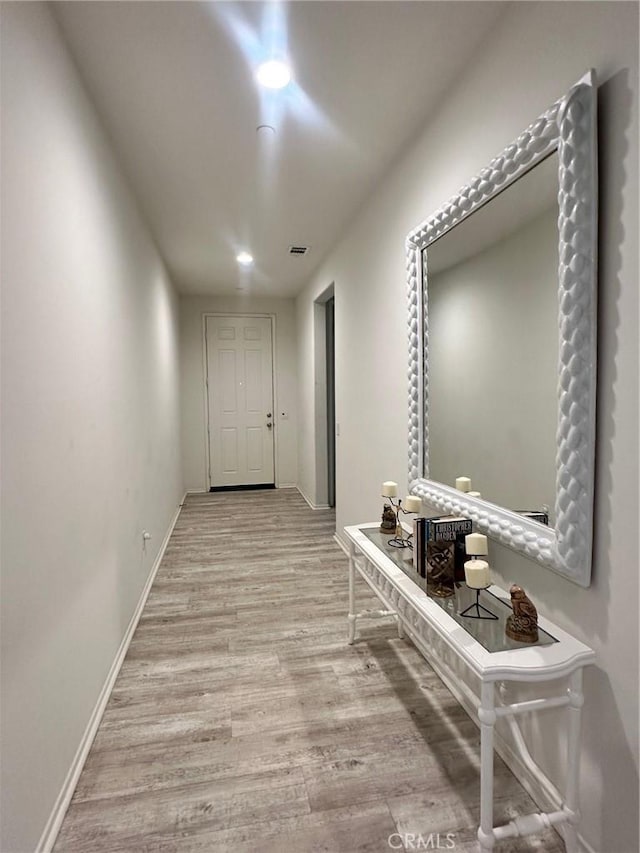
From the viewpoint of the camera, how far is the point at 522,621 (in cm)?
130

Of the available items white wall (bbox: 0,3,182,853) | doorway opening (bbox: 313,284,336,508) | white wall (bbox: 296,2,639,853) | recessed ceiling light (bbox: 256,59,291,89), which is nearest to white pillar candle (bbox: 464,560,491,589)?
white wall (bbox: 296,2,639,853)

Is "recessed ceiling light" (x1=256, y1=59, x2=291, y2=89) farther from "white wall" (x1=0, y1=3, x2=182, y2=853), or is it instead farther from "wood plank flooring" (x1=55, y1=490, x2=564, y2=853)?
"wood plank flooring" (x1=55, y1=490, x2=564, y2=853)

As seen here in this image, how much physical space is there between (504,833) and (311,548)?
2.72 meters

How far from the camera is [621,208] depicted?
112cm

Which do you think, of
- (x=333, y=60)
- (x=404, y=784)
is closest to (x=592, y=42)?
(x=333, y=60)

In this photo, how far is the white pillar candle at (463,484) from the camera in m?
1.83

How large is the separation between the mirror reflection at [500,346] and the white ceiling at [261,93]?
0.63 meters

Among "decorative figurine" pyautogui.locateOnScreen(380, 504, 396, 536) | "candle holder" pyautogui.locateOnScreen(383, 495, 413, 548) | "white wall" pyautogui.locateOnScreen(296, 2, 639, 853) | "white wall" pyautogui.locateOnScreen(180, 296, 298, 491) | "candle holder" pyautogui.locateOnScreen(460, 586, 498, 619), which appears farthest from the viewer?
"white wall" pyautogui.locateOnScreen(180, 296, 298, 491)

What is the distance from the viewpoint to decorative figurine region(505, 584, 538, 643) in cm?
128

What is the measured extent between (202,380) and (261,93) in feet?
14.4

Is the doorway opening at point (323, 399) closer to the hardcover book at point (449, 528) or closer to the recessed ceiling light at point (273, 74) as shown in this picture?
the recessed ceiling light at point (273, 74)
